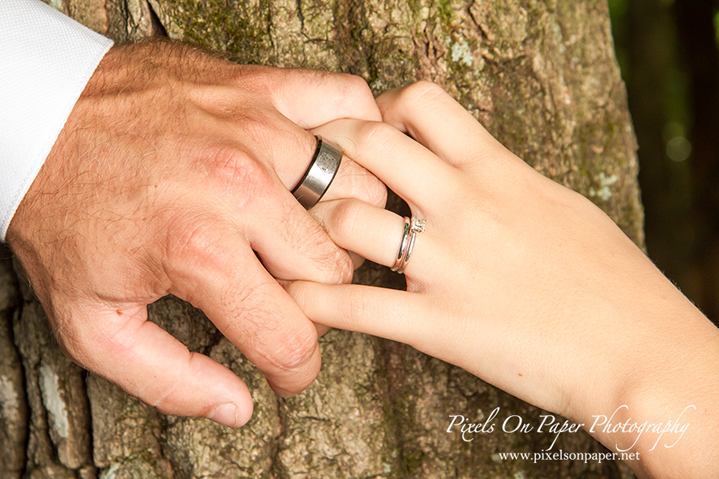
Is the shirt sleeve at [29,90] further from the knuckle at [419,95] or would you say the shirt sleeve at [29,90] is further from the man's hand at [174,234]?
the knuckle at [419,95]

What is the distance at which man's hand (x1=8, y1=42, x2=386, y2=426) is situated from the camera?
40.7 inches

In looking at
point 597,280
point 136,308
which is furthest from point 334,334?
point 597,280

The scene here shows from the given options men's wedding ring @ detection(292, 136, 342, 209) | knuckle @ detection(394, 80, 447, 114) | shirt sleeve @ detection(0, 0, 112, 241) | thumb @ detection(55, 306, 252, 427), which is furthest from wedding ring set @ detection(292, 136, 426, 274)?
shirt sleeve @ detection(0, 0, 112, 241)

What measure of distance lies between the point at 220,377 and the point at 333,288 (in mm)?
331

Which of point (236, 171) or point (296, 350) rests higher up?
point (236, 171)

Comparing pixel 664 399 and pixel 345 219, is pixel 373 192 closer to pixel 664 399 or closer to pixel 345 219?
pixel 345 219

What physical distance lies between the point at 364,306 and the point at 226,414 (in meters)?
0.41

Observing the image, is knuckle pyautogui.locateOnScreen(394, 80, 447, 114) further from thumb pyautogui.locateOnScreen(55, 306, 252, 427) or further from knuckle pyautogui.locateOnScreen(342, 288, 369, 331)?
thumb pyautogui.locateOnScreen(55, 306, 252, 427)

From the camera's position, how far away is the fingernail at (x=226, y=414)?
1.14m

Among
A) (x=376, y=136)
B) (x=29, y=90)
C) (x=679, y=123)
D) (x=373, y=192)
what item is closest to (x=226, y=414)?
(x=373, y=192)

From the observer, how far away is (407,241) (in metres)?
1.15

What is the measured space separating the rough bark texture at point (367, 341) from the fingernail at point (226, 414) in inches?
11.4

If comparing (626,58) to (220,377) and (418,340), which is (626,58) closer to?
(418,340)

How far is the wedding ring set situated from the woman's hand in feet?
0.06
